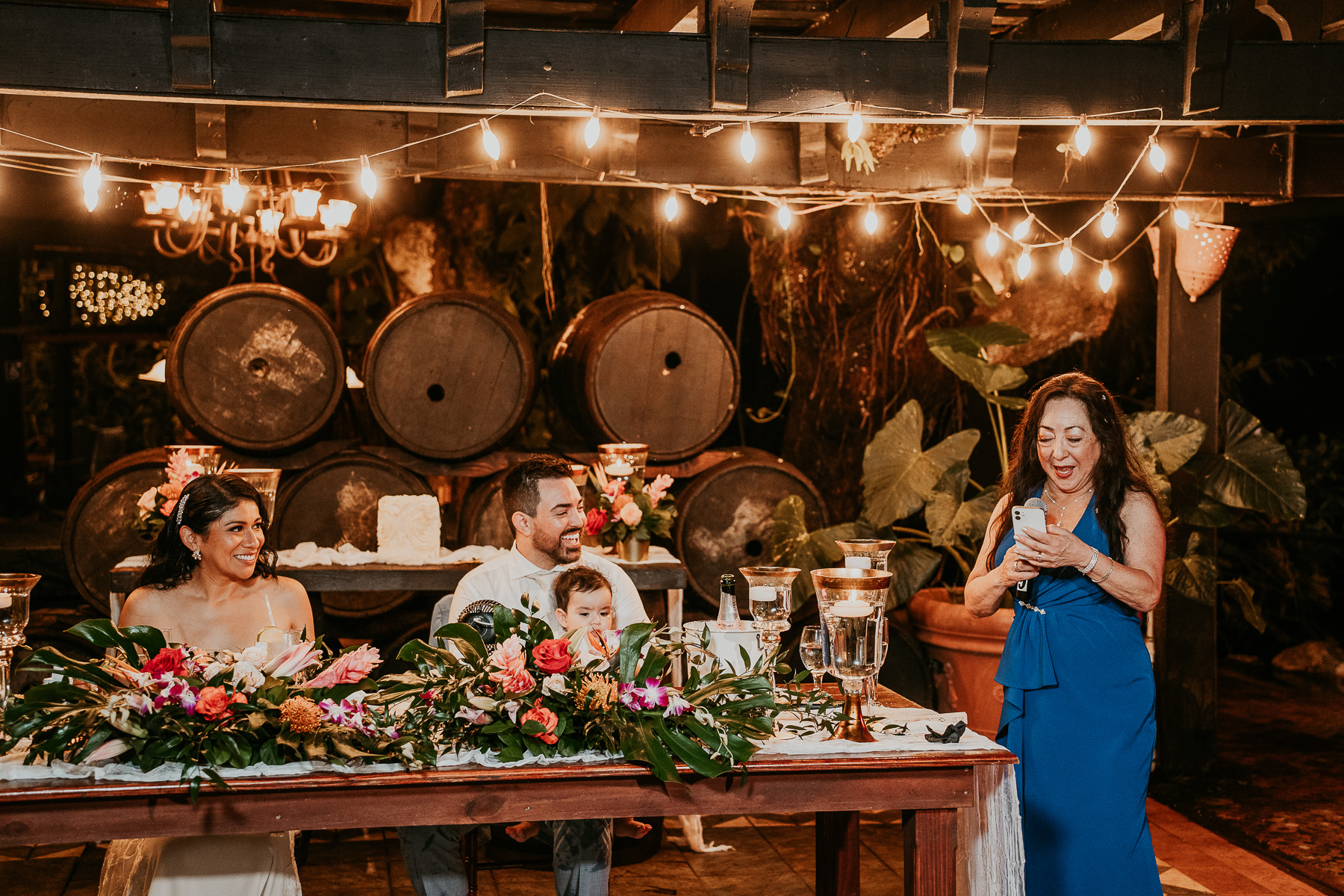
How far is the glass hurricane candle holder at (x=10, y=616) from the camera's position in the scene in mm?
2291

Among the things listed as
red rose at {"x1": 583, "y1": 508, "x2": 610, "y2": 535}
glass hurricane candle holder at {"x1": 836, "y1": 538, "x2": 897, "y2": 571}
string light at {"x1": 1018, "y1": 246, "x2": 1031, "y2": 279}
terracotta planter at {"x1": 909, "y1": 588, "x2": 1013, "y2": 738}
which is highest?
string light at {"x1": 1018, "y1": 246, "x2": 1031, "y2": 279}

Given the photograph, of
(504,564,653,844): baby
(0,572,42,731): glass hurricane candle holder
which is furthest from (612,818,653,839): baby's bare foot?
(0,572,42,731): glass hurricane candle holder

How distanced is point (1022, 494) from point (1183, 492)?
2.22 metres

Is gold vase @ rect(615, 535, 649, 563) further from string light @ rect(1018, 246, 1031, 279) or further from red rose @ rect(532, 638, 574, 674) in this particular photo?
red rose @ rect(532, 638, 574, 674)

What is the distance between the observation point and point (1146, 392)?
301 inches

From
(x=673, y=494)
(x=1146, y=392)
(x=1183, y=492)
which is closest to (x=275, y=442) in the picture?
(x=673, y=494)

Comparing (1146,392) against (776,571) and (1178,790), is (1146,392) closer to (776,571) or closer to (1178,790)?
(1178,790)

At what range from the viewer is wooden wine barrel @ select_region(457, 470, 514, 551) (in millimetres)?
4648

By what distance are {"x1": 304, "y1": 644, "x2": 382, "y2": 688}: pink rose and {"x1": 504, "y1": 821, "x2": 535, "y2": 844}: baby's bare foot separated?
0.65 m

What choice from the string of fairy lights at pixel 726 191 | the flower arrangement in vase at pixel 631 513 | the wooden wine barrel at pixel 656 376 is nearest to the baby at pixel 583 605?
the string of fairy lights at pixel 726 191

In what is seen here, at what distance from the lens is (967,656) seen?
4715mm

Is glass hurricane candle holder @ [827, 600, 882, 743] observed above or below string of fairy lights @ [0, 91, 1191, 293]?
below

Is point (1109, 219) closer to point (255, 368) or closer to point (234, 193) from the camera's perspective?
point (234, 193)

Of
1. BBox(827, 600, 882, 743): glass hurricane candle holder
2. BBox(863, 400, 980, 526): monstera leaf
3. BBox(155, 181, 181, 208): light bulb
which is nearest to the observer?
BBox(827, 600, 882, 743): glass hurricane candle holder
